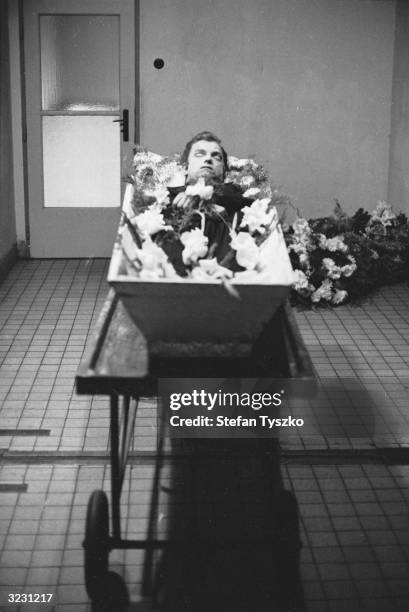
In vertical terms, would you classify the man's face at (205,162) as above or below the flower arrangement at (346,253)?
above

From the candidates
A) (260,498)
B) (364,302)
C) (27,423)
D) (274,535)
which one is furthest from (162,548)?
(364,302)

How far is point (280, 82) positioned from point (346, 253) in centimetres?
169

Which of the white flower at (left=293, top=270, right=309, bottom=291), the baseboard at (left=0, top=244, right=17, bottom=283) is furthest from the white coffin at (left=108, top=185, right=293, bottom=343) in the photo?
the baseboard at (left=0, top=244, right=17, bottom=283)

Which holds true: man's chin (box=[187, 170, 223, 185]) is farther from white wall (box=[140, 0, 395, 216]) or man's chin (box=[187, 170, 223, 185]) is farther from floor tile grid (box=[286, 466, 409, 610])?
white wall (box=[140, 0, 395, 216])

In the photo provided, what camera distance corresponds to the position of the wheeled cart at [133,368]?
7.89 ft

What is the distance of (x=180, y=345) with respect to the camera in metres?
2.59

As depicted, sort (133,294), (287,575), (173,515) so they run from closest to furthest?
(133,294) < (287,575) < (173,515)

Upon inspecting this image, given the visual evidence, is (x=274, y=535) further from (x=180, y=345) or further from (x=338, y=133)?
(x=338, y=133)

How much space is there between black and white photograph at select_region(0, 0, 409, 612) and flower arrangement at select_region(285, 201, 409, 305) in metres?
0.02

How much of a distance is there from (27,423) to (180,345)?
1.60 metres

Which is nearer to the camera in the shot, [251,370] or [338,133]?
[251,370]

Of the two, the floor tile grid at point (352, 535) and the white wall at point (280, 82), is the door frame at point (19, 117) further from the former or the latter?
the floor tile grid at point (352, 535)

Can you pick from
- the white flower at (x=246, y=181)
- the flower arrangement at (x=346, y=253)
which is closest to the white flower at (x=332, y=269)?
the flower arrangement at (x=346, y=253)

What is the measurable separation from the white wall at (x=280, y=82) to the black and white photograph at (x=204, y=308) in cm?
2
